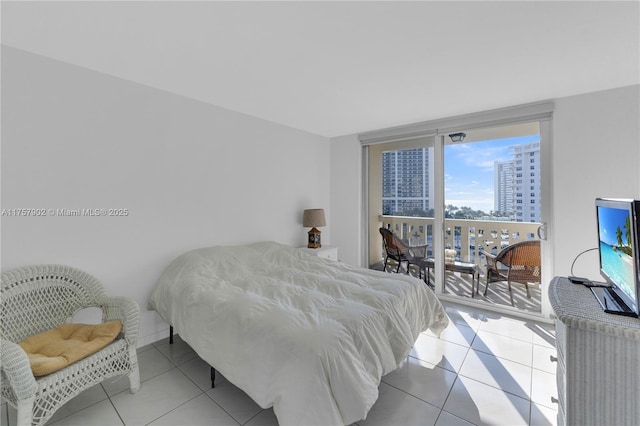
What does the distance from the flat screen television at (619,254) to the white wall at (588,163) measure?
1.44m

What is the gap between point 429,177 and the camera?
12.4 ft

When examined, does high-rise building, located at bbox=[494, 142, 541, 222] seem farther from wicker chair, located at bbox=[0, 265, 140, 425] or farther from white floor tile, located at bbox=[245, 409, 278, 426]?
wicker chair, located at bbox=[0, 265, 140, 425]

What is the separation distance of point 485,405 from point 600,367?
87 centimetres

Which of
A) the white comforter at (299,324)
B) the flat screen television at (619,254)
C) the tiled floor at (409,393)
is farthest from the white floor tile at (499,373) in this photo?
the flat screen television at (619,254)

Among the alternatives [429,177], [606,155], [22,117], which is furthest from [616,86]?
[22,117]

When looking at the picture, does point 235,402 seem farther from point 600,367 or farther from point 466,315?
point 466,315

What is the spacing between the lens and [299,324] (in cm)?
154

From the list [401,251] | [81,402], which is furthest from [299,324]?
[401,251]

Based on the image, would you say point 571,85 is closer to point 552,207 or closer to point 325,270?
point 552,207

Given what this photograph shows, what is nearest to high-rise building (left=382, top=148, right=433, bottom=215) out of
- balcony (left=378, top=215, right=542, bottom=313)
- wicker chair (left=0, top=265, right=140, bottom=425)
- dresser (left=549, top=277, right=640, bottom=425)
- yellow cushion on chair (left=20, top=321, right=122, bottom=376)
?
balcony (left=378, top=215, right=542, bottom=313)

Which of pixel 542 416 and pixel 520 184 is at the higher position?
pixel 520 184

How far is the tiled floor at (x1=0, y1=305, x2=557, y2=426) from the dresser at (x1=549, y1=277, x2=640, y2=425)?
61 cm

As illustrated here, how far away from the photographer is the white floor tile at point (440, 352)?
2217 millimetres

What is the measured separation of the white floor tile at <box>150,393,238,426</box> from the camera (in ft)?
5.35
